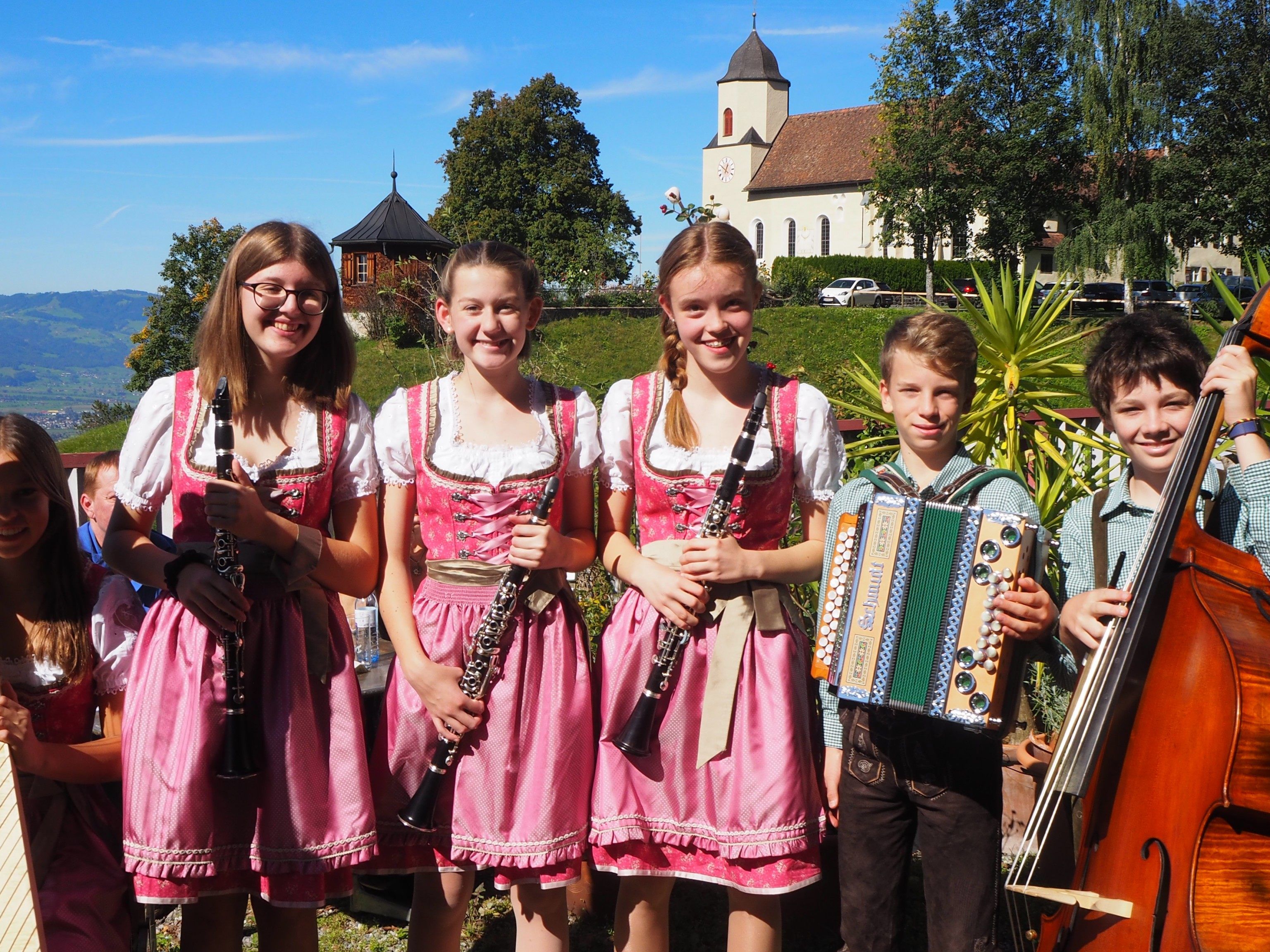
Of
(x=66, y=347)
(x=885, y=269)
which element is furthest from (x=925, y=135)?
(x=66, y=347)

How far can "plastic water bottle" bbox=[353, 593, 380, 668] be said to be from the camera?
Answer: 4.36m

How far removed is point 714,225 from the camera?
2820mm

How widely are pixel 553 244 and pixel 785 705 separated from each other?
41696 millimetres

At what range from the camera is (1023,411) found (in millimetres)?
5008

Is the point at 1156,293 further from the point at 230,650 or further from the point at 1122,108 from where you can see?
the point at 230,650

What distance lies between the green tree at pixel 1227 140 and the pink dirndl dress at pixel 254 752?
3212 cm

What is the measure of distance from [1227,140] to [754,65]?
3703 cm

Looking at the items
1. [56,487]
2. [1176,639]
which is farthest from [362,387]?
[1176,639]

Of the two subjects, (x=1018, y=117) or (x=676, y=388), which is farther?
(x=1018, y=117)

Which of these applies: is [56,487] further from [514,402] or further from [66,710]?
[514,402]

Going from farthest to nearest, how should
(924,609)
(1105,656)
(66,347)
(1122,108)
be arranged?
(66,347) < (1122,108) < (924,609) < (1105,656)

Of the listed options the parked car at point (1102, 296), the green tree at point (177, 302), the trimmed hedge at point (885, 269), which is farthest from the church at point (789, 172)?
the green tree at point (177, 302)

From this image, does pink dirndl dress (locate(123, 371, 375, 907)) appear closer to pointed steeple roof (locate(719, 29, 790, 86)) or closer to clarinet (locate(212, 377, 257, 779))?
clarinet (locate(212, 377, 257, 779))

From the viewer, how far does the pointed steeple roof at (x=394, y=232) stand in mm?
39188
